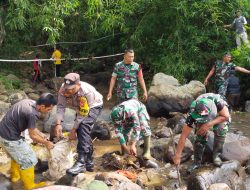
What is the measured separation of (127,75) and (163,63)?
457 centimetres

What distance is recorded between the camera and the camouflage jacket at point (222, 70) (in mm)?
9836

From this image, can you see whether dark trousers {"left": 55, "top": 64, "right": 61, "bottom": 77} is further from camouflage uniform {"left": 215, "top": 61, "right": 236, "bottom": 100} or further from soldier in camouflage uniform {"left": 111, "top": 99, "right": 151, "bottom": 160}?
soldier in camouflage uniform {"left": 111, "top": 99, "right": 151, "bottom": 160}

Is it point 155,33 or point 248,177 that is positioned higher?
point 155,33

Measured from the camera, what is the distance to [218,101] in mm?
5500

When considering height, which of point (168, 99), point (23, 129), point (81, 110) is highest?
point (81, 110)

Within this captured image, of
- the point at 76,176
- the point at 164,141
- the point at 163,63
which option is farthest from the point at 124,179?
the point at 163,63

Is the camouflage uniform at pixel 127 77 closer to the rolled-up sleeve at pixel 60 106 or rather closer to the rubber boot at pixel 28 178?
the rolled-up sleeve at pixel 60 106

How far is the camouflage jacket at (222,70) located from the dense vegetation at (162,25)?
4.78 ft

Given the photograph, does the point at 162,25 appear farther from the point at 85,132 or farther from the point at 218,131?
the point at 85,132

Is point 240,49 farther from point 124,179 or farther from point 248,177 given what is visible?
point 124,179

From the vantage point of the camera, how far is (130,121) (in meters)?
6.18

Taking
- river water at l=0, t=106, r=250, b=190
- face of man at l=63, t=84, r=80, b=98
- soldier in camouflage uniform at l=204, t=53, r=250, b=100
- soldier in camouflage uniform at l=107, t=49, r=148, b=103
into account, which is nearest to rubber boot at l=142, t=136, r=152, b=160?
river water at l=0, t=106, r=250, b=190

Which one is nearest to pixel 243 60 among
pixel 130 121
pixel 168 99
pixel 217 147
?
pixel 168 99

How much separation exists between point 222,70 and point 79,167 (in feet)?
18.3
